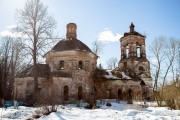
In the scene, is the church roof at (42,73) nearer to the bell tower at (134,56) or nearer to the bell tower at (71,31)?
the bell tower at (71,31)

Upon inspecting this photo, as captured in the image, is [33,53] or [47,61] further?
[47,61]

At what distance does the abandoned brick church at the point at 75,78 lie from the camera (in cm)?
2558

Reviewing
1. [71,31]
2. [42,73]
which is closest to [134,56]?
[71,31]

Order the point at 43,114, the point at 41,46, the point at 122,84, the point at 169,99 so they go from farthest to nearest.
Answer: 1. the point at 122,84
2. the point at 41,46
3. the point at 169,99
4. the point at 43,114

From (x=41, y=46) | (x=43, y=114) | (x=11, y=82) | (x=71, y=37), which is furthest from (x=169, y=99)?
(x=11, y=82)

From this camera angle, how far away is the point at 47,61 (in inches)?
1123

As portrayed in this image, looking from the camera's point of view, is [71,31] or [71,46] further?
[71,31]

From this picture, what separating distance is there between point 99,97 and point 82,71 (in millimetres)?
4306

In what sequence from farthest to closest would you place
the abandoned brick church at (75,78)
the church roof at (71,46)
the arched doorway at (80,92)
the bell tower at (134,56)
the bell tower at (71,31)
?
the bell tower at (134,56) < the bell tower at (71,31) < the church roof at (71,46) < the arched doorway at (80,92) < the abandoned brick church at (75,78)

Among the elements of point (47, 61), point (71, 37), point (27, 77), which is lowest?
point (27, 77)

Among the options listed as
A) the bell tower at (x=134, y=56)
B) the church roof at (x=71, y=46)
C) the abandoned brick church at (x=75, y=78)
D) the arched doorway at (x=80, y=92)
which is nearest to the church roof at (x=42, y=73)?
the abandoned brick church at (x=75, y=78)

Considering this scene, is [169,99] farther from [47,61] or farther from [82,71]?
[47,61]

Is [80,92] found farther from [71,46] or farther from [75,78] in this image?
[71,46]

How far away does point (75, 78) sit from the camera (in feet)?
87.9
